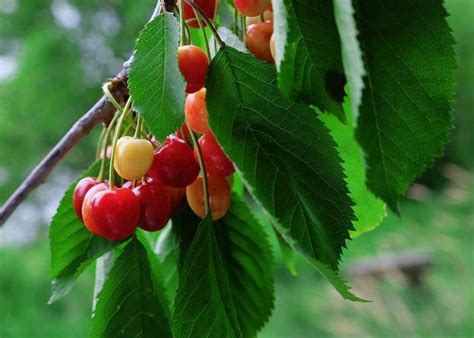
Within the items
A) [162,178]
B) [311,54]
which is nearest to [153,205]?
[162,178]

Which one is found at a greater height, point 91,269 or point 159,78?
point 159,78

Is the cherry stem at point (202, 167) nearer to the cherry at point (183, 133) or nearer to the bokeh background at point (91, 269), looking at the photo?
the cherry at point (183, 133)

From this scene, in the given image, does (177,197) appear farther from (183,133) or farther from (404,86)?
(404,86)

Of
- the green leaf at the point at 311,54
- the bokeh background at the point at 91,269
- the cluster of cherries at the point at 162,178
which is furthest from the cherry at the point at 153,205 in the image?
the bokeh background at the point at 91,269

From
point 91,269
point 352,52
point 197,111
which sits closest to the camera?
point 352,52

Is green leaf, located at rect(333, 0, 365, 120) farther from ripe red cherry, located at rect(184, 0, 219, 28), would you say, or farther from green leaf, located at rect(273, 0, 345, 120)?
ripe red cherry, located at rect(184, 0, 219, 28)

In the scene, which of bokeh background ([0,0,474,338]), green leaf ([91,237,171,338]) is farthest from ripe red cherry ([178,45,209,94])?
bokeh background ([0,0,474,338])
